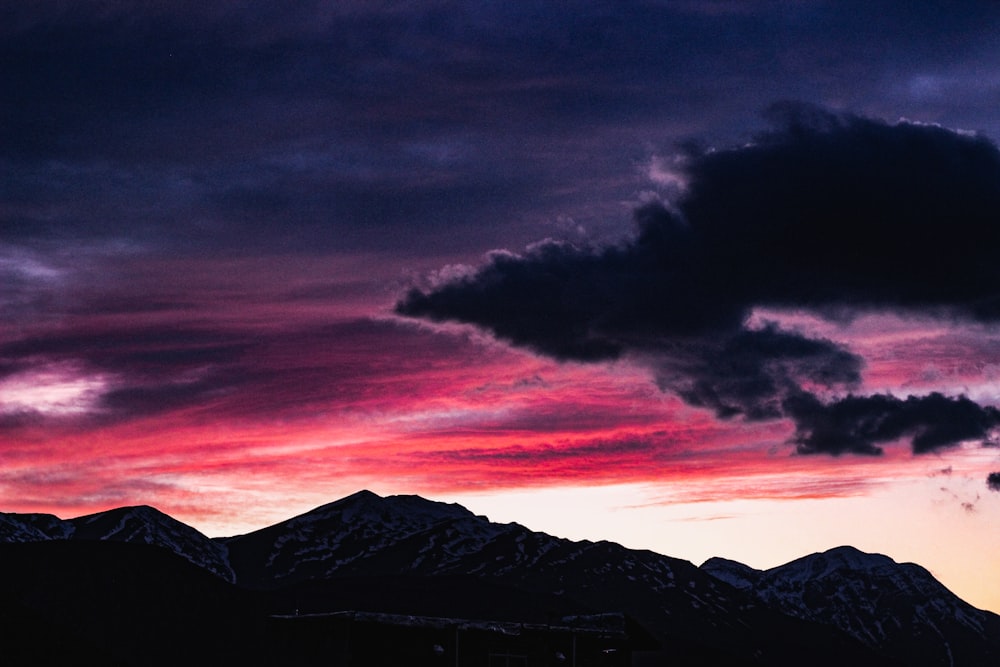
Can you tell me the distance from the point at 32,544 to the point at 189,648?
3586 cm

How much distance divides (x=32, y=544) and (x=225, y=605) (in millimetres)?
32875

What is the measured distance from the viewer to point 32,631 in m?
115

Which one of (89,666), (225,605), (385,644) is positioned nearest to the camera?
(385,644)

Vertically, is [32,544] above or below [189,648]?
above

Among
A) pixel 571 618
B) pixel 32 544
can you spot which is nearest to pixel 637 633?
pixel 571 618

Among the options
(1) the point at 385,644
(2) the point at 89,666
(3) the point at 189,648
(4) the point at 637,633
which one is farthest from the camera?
(3) the point at 189,648

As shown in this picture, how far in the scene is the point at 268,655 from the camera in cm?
18475

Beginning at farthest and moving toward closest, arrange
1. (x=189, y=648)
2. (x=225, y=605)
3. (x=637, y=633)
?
(x=225, y=605), (x=189, y=648), (x=637, y=633)

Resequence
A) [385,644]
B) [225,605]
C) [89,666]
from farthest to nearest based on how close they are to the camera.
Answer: [225,605], [89,666], [385,644]

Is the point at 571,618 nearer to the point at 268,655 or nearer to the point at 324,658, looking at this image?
the point at 324,658

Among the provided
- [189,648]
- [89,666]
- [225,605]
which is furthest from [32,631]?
[225,605]

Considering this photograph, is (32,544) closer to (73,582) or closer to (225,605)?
(73,582)

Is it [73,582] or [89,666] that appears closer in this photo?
[89,666]

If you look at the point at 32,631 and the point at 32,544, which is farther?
the point at 32,544
